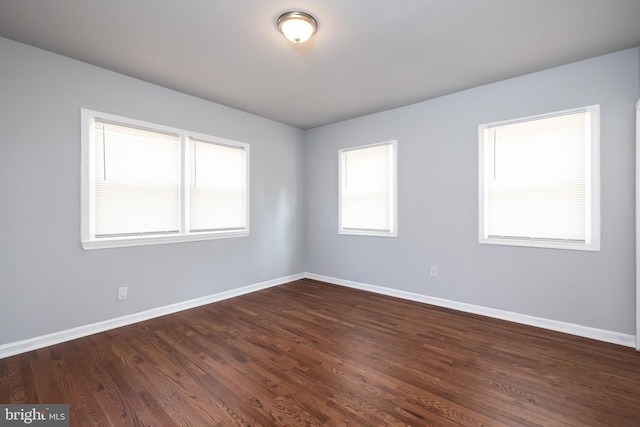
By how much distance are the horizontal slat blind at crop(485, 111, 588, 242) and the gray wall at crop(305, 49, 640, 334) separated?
15 centimetres

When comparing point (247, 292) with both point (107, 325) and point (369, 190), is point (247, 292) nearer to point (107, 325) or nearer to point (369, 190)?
point (107, 325)

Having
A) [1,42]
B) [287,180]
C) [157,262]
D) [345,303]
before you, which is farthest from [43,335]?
[287,180]

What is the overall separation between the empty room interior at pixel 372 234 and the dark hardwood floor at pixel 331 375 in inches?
0.8

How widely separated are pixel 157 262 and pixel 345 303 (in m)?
2.36

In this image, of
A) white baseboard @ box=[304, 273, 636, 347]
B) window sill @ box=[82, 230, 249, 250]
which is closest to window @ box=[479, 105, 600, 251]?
white baseboard @ box=[304, 273, 636, 347]

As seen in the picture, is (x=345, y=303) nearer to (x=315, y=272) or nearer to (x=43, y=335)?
(x=315, y=272)

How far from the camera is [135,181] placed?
125 inches

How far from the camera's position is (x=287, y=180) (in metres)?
4.93

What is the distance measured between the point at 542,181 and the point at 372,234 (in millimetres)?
2134

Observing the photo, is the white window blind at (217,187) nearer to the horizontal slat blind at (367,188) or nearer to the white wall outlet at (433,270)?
A: the horizontal slat blind at (367,188)

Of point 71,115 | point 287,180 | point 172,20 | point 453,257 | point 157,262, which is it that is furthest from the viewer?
point 287,180

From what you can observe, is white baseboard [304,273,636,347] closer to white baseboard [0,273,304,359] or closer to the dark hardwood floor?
the dark hardwood floor

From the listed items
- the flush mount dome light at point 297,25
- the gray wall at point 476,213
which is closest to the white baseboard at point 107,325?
the gray wall at point 476,213

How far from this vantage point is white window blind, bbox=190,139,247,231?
3744mm
